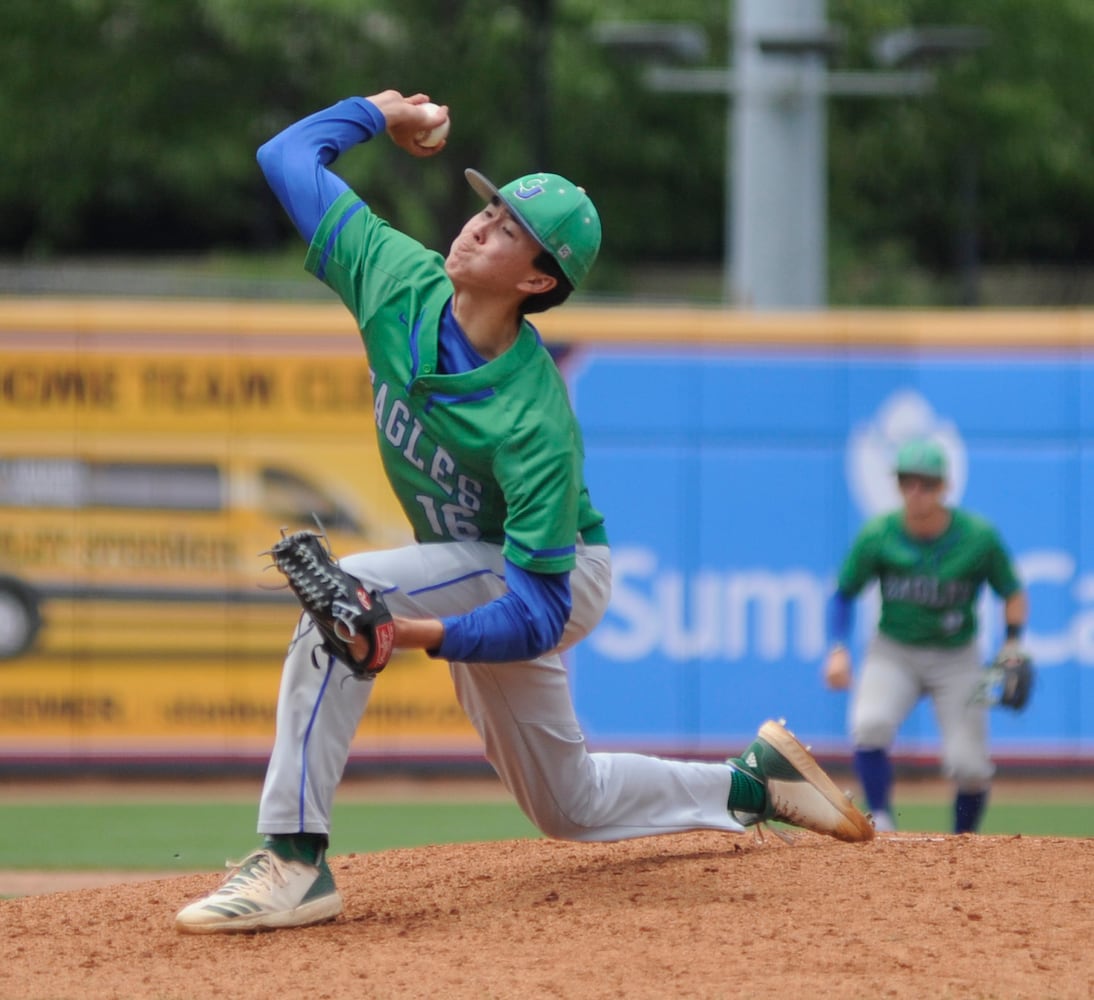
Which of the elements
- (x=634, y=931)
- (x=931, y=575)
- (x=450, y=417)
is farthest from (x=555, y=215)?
(x=931, y=575)

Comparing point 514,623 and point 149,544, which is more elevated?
point 514,623

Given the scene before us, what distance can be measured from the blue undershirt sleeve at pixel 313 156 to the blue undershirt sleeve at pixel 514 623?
1.09m

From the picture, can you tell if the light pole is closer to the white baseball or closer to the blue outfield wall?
the blue outfield wall

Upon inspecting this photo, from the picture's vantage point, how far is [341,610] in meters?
4.15

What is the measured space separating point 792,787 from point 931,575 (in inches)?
124

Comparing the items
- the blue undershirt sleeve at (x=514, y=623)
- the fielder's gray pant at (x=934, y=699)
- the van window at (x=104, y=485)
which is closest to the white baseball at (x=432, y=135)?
the blue undershirt sleeve at (x=514, y=623)

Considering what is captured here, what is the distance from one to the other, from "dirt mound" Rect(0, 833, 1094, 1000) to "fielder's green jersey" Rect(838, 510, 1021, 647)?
2.74 meters

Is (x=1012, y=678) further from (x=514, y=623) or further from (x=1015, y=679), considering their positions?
(x=514, y=623)

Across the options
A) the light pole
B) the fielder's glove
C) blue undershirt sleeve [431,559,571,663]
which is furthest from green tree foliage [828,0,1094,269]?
blue undershirt sleeve [431,559,571,663]

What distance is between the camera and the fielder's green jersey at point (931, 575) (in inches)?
326

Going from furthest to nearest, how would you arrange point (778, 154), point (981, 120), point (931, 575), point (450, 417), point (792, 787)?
point (981, 120) → point (778, 154) → point (931, 575) → point (792, 787) → point (450, 417)

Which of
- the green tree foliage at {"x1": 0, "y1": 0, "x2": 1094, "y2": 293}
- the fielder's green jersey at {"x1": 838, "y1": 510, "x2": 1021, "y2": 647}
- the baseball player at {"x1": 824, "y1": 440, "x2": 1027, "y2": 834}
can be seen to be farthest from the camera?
the green tree foliage at {"x1": 0, "y1": 0, "x2": 1094, "y2": 293}

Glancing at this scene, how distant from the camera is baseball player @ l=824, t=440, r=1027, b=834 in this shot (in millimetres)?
8164

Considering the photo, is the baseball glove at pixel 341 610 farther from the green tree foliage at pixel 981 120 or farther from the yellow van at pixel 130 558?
the green tree foliage at pixel 981 120
